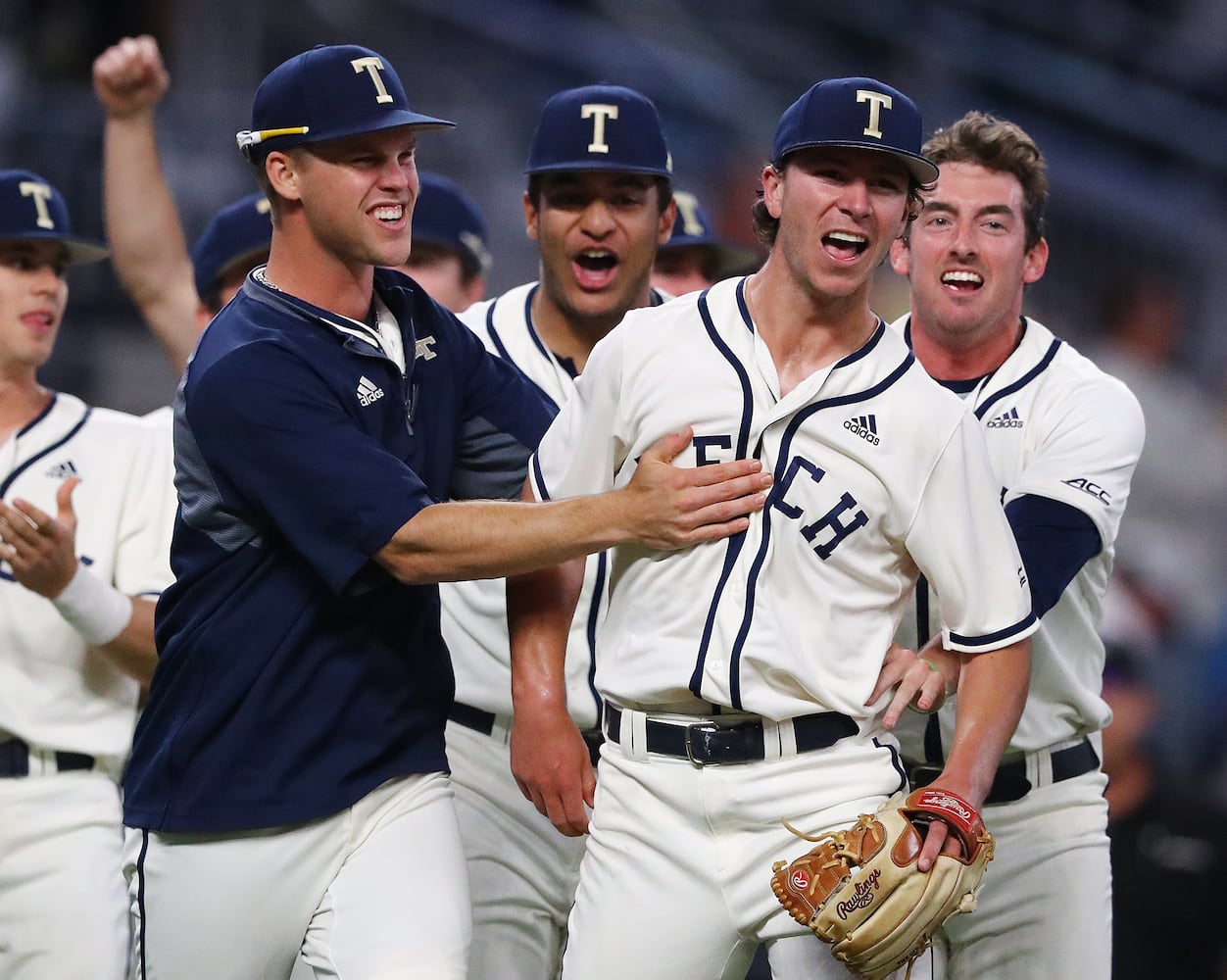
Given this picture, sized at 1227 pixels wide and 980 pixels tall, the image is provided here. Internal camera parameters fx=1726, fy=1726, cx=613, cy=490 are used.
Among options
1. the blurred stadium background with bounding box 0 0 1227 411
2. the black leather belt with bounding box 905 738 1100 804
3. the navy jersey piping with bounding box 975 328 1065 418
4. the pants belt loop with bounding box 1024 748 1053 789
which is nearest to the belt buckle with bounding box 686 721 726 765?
the black leather belt with bounding box 905 738 1100 804

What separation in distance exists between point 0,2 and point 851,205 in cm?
833

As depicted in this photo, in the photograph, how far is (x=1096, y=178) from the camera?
9703 millimetres

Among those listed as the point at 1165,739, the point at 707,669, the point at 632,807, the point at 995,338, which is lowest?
the point at 1165,739

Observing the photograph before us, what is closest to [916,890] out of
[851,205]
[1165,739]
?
[851,205]

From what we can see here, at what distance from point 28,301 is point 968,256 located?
8.17ft

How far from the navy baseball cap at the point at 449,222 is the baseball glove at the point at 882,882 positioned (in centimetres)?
271

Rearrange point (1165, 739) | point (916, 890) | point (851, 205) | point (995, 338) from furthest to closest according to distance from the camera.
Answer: point (1165, 739) → point (995, 338) → point (851, 205) → point (916, 890)

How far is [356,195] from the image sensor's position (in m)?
3.10

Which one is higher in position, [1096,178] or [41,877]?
[1096,178]

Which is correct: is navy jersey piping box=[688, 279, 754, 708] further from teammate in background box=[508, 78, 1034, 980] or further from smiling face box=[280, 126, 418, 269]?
smiling face box=[280, 126, 418, 269]

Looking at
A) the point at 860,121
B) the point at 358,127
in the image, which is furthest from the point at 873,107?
the point at 358,127

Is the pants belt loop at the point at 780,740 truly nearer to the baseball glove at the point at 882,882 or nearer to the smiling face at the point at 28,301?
the baseball glove at the point at 882,882

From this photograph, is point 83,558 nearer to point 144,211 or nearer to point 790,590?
point 144,211

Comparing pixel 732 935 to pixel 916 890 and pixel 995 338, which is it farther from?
pixel 995 338
